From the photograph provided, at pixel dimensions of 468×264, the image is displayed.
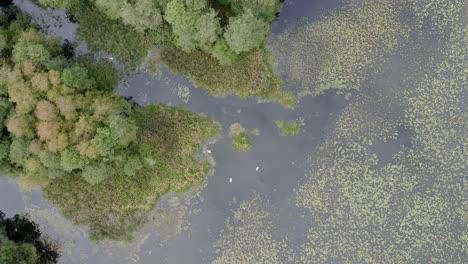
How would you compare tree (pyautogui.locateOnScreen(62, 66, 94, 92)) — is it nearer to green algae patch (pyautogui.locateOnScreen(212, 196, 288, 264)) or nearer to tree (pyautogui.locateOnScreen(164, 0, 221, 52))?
tree (pyautogui.locateOnScreen(164, 0, 221, 52))

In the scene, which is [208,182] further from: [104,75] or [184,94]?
[104,75]

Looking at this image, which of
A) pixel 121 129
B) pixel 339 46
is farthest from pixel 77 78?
pixel 339 46

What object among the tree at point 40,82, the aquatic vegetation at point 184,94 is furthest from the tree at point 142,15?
the tree at point 40,82

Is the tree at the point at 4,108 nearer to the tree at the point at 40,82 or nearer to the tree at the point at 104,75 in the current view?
the tree at the point at 40,82

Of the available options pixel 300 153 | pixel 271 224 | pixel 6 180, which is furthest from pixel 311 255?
pixel 6 180

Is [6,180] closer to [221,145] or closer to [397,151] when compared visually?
[221,145]

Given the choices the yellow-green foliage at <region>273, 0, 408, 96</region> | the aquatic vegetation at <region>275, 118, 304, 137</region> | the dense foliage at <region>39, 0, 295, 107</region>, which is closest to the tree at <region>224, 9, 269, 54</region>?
the dense foliage at <region>39, 0, 295, 107</region>
